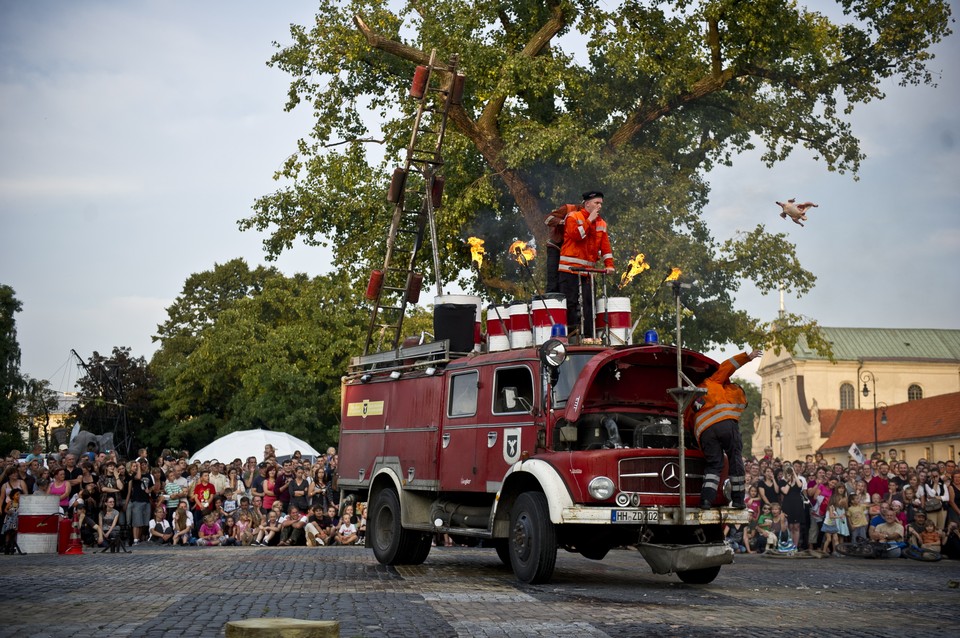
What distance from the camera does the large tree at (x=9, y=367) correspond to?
228 ft

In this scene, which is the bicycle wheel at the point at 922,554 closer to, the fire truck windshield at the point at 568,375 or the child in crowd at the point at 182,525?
the fire truck windshield at the point at 568,375

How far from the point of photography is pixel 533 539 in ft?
42.1

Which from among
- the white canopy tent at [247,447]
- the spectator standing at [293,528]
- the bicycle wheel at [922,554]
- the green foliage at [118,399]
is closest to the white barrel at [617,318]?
the bicycle wheel at [922,554]

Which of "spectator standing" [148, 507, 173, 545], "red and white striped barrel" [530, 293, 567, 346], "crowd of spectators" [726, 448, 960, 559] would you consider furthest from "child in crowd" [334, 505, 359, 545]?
"red and white striped barrel" [530, 293, 567, 346]

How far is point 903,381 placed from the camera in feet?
340

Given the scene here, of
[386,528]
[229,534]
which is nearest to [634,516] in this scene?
[386,528]

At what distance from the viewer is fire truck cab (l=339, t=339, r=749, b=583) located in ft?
41.4

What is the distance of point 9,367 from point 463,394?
6290 cm

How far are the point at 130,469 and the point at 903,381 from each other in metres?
91.3

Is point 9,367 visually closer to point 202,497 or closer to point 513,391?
point 202,497

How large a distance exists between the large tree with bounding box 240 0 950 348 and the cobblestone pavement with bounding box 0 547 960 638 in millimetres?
10456

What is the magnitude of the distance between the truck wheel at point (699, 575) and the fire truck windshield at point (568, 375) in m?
2.60

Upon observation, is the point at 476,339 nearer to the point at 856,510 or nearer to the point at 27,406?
the point at 856,510

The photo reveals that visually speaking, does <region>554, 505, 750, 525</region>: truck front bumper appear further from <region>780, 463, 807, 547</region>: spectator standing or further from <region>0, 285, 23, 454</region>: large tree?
<region>0, 285, 23, 454</region>: large tree
